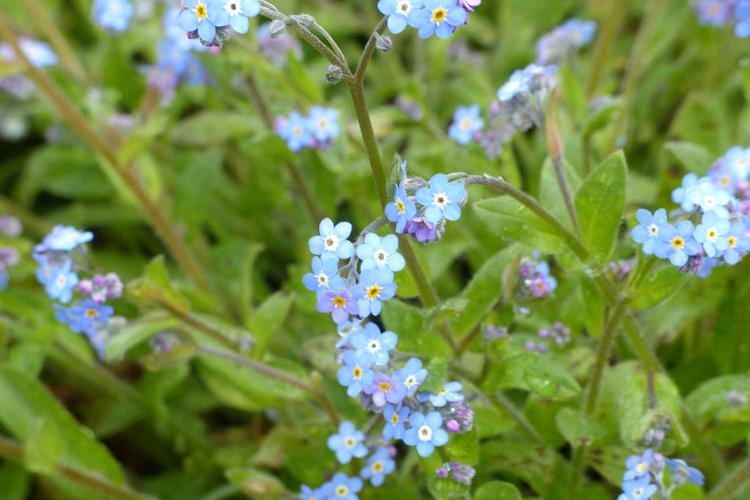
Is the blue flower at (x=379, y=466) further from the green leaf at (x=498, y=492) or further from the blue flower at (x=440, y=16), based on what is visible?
the blue flower at (x=440, y=16)

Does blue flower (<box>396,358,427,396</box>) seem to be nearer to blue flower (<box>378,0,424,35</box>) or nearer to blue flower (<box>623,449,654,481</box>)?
blue flower (<box>623,449,654,481</box>)

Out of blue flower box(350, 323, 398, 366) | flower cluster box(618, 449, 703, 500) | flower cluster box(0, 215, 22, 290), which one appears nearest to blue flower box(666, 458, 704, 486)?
flower cluster box(618, 449, 703, 500)

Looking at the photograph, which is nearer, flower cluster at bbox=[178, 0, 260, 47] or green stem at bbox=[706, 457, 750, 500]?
flower cluster at bbox=[178, 0, 260, 47]

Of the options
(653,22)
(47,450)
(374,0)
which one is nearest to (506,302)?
(47,450)

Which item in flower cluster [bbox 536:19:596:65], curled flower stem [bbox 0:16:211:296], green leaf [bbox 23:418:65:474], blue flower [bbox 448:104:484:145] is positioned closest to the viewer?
green leaf [bbox 23:418:65:474]

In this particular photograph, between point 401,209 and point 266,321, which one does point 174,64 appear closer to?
point 266,321

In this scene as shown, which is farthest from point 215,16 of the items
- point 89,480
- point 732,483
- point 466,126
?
point 732,483
